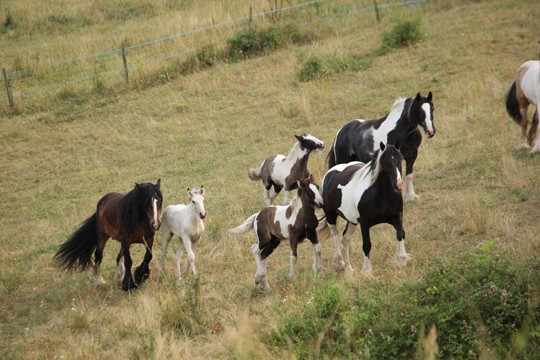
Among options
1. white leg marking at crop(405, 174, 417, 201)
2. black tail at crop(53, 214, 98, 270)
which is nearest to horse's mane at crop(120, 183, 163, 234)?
black tail at crop(53, 214, 98, 270)

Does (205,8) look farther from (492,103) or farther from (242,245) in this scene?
(242,245)

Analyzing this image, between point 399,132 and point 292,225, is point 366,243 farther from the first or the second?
point 399,132

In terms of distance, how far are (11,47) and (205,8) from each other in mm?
6645

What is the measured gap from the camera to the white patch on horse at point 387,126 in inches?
442

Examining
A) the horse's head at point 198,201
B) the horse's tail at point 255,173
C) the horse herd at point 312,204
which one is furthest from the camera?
the horse's tail at point 255,173

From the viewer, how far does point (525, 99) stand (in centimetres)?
1282

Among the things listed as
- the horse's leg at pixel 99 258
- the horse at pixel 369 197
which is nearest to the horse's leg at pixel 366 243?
the horse at pixel 369 197

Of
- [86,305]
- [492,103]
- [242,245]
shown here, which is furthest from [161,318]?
[492,103]

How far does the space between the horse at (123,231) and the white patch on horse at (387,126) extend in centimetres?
333

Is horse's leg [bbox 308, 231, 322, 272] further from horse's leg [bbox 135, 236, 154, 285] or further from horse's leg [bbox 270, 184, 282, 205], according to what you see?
horse's leg [bbox 270, 184, 282, 205]

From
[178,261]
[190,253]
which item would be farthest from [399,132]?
[178,261]

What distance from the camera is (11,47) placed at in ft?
81.9

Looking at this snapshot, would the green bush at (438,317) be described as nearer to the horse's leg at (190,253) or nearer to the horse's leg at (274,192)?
the horse's leg at (190,253)

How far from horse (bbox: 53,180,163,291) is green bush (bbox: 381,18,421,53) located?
38.7ft
